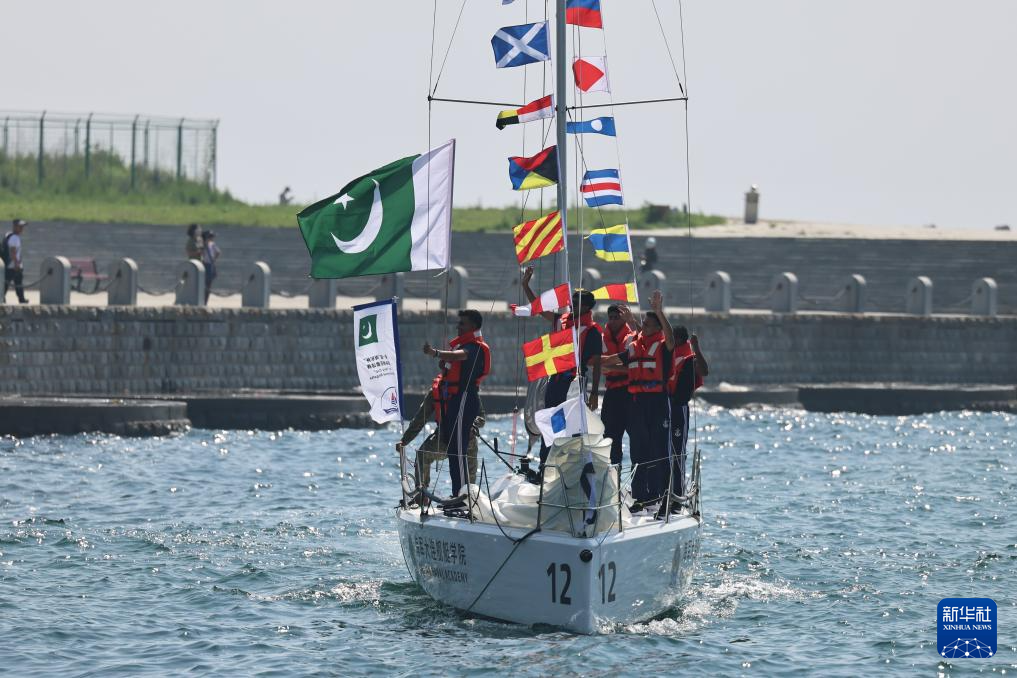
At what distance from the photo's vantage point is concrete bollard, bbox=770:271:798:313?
1521 inches

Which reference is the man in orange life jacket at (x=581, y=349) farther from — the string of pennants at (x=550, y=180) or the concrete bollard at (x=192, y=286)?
the concrete bollard at (x=192, y=286)

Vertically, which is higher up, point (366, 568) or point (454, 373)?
point (454, 373)

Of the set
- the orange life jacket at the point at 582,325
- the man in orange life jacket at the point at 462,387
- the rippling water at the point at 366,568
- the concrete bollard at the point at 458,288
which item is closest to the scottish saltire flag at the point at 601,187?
the orange life jacket at the point at 582,325

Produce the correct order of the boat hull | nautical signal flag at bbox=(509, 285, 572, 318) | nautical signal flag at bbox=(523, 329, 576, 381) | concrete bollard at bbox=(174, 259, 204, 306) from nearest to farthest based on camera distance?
1. the boat hull
2. nautical signal flag at bbox=(509, 285, 572, 318)
3. nautical signal flag at bbox=(523, 329, 576, 381)
4. concrete bollard at bbox=(174, 259, 204, 306)

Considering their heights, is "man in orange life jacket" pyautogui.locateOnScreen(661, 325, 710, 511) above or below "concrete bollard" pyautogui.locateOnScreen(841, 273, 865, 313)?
below

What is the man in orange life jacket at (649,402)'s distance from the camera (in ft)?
49.1

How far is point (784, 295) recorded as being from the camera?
38625 mm

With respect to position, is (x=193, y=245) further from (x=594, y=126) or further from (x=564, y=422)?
(x=564, y=422)

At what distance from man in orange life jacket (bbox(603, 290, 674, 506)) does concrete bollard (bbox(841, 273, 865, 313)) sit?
25797mm

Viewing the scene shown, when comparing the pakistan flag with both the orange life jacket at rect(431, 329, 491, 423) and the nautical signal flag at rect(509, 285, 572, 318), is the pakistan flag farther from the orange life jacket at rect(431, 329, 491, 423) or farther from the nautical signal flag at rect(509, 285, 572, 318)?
the nautical signal flag at rect(509, 285, 572, 318)

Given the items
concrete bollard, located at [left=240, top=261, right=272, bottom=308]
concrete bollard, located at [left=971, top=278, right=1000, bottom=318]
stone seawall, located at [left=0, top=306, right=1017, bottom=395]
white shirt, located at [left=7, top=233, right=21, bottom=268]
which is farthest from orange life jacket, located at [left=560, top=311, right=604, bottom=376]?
concrete bollard, located at [left=971, top=278, right=1000, bottom=318]

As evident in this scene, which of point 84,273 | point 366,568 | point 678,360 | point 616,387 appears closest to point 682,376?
point 678,360

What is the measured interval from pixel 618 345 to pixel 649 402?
2.54 feet

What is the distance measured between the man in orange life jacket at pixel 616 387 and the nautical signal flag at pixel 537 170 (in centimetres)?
141
